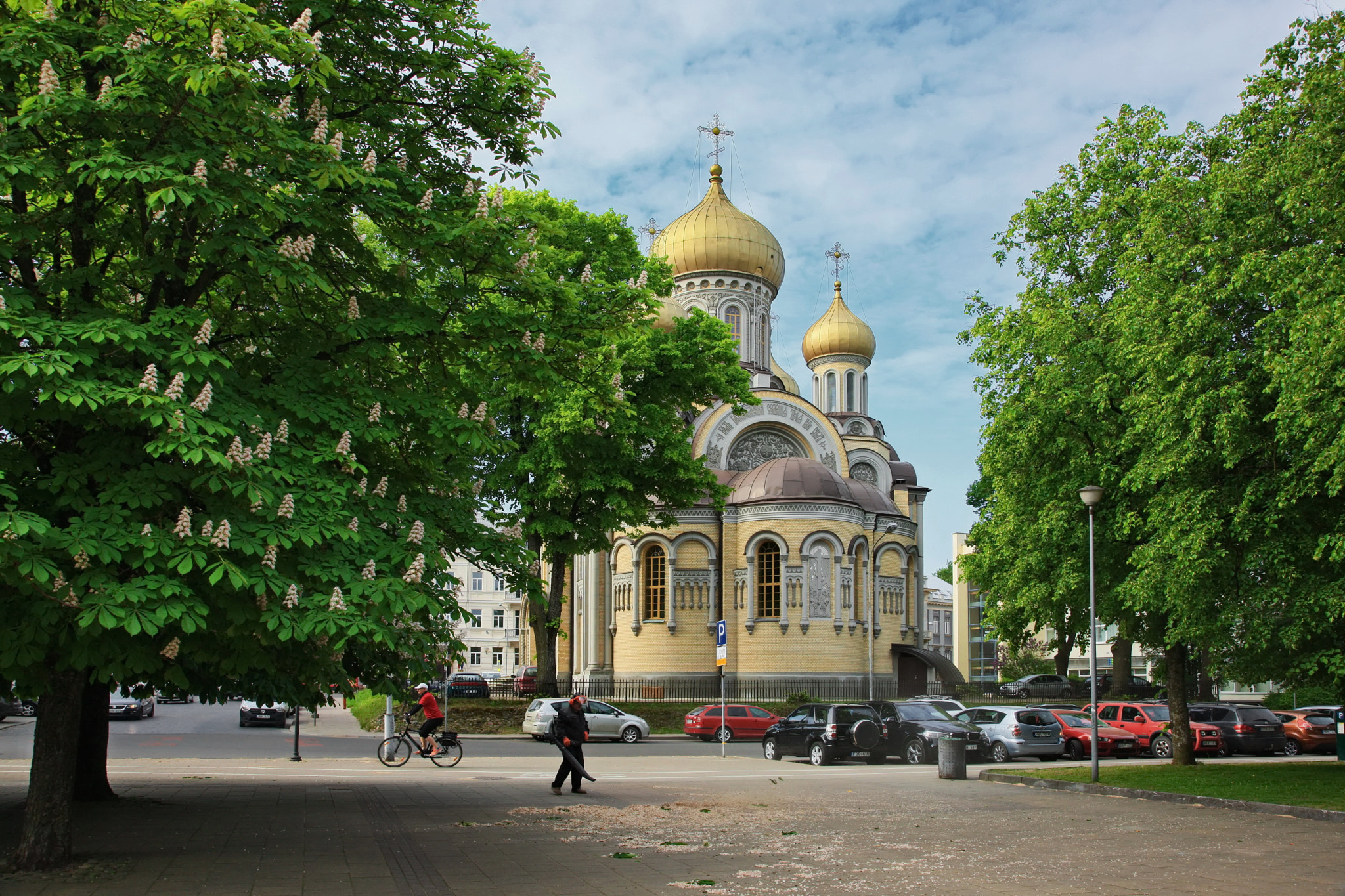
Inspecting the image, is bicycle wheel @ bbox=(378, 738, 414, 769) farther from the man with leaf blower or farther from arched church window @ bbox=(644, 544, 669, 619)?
arched church window @ bbox=(644, 544, 669, 619)

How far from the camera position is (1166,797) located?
53.1 ft

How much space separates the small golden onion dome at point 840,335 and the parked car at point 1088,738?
1320 inches

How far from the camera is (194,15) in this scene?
340 inches

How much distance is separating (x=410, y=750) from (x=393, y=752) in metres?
0.42

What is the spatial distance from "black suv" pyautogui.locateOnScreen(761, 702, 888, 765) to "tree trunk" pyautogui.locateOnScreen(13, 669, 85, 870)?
16.7 meters

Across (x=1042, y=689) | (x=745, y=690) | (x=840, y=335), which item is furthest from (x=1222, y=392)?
(x=840, y=335)

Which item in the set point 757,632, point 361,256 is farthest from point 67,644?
point 757,632

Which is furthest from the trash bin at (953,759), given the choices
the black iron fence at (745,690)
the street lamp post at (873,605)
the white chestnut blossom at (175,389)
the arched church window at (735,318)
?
the arched church window at (735,318)

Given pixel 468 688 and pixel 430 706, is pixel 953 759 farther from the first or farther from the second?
pixel 468 688

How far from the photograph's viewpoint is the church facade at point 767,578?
40.8 m

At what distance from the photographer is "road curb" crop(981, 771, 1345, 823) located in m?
14.1

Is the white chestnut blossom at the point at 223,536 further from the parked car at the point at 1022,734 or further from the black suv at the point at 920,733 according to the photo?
the parked car at the point at 1022,734

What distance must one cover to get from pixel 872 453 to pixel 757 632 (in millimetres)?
14981

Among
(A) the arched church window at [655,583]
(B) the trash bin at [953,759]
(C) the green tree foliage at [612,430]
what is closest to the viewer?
(B) the trash bin at [953,759]
